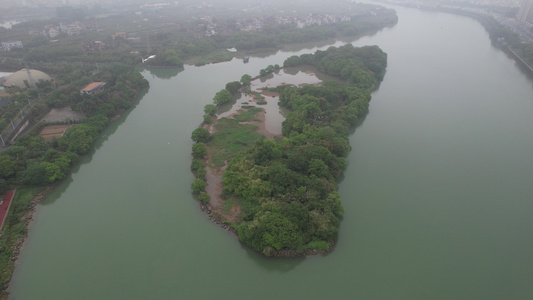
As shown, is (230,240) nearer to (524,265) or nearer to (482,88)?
(524,265)

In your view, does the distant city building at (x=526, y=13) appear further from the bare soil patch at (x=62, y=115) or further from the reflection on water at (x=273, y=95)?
the bare soil patch at (x=62, y=115)

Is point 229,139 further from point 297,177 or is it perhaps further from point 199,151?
point 297,177

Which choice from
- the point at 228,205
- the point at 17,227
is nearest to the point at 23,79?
the point at 17,227

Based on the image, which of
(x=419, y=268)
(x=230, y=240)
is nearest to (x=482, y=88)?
(x=419, y=268)

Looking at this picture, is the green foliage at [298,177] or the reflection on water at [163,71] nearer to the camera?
the green foliage at [298,177]

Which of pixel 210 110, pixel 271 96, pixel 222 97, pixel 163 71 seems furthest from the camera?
pixel 163 71

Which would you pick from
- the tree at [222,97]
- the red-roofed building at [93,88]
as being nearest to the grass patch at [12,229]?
the red-roofed building at [93,88]
